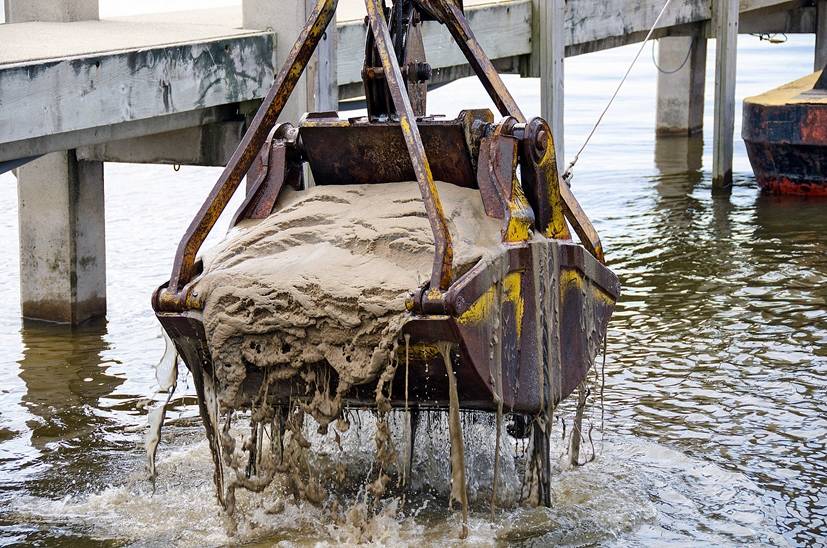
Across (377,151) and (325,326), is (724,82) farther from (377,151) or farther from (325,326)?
(325,326)

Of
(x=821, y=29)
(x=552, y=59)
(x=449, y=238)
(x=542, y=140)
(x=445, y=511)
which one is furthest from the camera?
(x=821, y=29)

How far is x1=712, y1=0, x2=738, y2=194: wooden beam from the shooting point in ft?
43.4

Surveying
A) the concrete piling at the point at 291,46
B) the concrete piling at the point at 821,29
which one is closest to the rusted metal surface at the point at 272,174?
the concrete piling at the point at 291,46

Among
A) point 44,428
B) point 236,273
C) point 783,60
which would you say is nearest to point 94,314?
point 44,428

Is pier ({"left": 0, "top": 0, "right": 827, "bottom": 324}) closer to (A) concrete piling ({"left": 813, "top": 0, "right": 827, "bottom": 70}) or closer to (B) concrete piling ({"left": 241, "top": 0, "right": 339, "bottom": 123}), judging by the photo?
(B) concrete piling ({"left": 241, "top": 0, "right": 339, "bottom": 123})

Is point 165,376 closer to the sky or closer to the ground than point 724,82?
closer to the ground

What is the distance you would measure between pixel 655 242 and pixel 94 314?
4705mm

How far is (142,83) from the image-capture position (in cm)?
714

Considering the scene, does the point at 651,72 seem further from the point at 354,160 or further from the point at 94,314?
the point at 354,160

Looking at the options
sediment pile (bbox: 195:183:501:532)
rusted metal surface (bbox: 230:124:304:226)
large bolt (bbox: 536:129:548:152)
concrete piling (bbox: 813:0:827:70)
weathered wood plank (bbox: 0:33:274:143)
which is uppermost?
concrete piling (bbox: 813:0:827:70)

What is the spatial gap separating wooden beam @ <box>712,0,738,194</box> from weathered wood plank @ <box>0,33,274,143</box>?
21.3ft

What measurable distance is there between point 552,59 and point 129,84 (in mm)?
4216

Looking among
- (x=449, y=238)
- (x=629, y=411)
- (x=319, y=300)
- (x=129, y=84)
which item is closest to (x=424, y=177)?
(x=449, y=238)

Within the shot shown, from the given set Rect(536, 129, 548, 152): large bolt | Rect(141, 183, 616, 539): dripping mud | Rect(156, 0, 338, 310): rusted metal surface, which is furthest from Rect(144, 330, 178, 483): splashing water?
Rect(536, 129, 548, 152): large bolt
